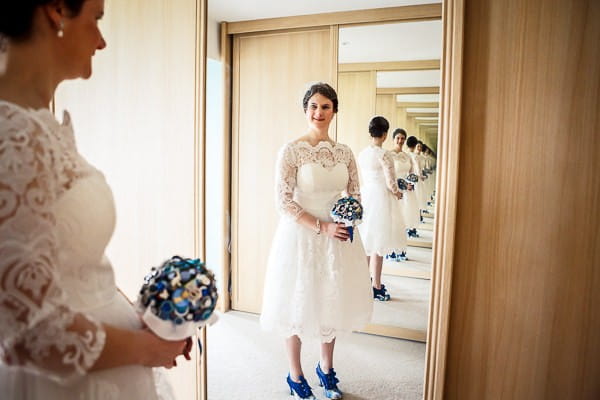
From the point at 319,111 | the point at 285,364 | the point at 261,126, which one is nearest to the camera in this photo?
the point at 319,111

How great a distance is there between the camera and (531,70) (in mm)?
1339

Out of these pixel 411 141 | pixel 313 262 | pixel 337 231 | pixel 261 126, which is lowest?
pixel 313 262

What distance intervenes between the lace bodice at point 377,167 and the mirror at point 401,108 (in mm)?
49

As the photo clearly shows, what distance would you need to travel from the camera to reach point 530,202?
1372 mm

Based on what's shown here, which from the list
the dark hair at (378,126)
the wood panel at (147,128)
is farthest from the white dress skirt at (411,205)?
the wood panel at (147,128)

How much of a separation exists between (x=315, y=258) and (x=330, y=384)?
678mm

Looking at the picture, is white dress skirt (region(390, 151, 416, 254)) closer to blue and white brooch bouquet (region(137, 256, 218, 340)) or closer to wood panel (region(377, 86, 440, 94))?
wood panel (region(377, 86, 440, 94))

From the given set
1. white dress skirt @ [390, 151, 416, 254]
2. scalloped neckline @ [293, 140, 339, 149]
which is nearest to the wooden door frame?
white dress skirt @ [390, 151, 416, 254]

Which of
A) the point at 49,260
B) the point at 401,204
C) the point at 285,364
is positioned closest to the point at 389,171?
the point at 401,204

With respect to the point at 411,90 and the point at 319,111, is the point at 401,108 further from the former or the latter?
the point at 319,111

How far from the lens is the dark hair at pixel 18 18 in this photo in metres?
0.75

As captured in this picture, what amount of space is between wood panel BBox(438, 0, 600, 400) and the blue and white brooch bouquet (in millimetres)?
951

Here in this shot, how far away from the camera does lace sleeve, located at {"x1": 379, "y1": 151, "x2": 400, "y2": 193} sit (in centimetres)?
185

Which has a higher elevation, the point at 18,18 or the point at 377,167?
the point at 18,18
